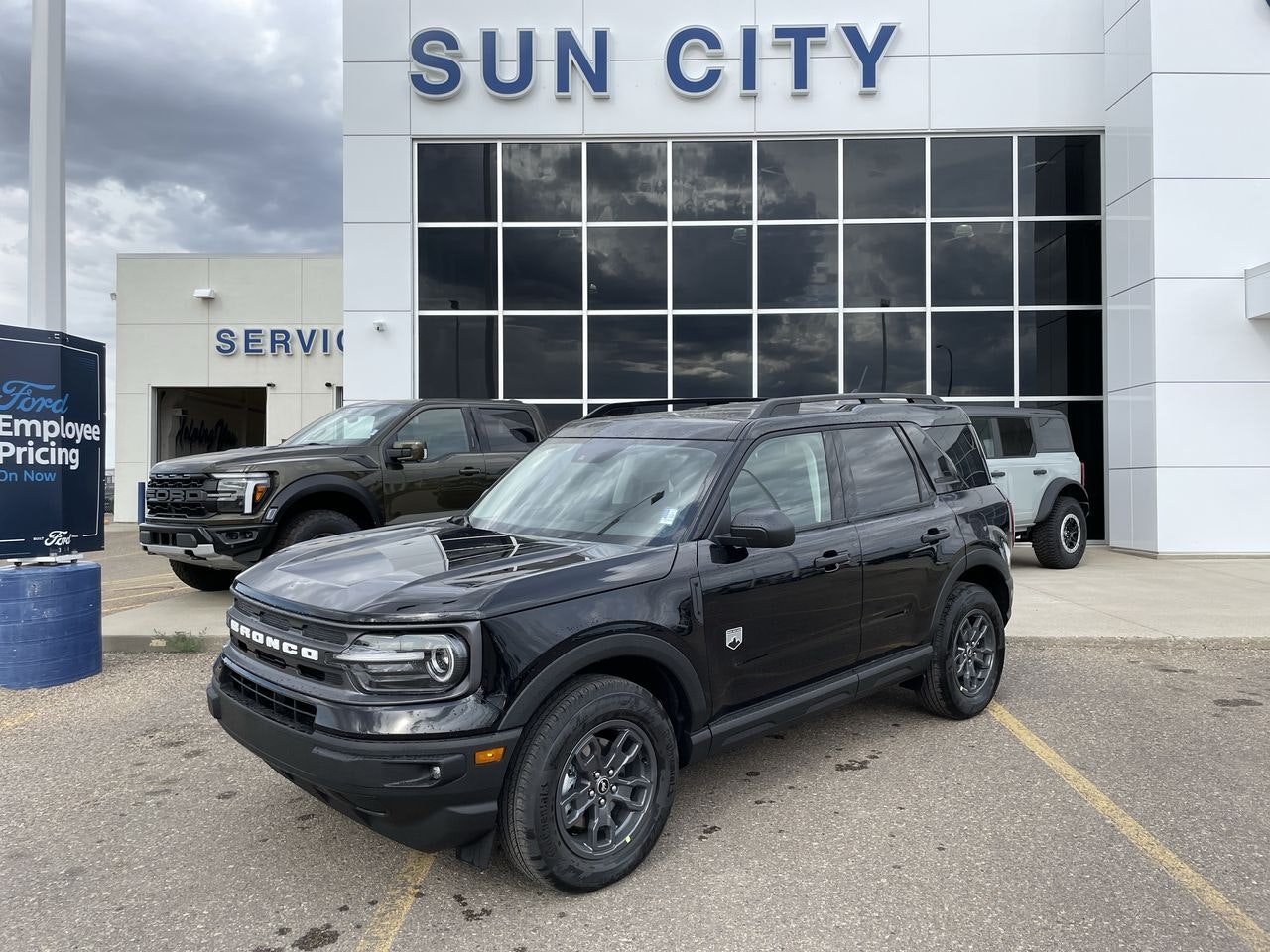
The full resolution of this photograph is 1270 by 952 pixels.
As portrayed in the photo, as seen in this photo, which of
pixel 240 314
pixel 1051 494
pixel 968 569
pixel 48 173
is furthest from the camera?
pixel 240 314

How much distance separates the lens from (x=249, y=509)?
6867 mm

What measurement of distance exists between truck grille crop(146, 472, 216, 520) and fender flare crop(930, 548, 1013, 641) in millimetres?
5713

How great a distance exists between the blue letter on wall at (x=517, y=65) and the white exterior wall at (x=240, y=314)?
336 inches

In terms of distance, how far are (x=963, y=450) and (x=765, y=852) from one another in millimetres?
2979

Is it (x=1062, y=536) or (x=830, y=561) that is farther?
(x=1062, y=536)

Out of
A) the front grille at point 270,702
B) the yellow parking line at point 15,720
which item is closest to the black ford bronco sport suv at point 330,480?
the yellow parking line at point 15,720

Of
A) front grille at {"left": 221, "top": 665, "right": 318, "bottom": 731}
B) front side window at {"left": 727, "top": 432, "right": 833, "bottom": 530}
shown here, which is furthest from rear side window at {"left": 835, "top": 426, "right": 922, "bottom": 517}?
front grille at {"left": 221, "top": 665, "right": 318, "bottom": 731}

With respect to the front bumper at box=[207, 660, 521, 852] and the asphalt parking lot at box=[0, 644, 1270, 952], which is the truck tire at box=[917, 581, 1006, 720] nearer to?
the asphalt parking lot at box=[0, 644, 1270, 952]

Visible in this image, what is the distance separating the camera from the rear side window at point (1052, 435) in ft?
35.7

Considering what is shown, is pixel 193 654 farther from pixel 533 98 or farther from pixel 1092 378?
pixel 1092 378

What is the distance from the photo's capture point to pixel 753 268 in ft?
43.2

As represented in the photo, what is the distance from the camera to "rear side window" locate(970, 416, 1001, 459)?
10.5 meters

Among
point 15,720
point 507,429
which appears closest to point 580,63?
point 507,429

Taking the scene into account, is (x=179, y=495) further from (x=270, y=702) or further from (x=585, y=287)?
(x=585, y=287)
